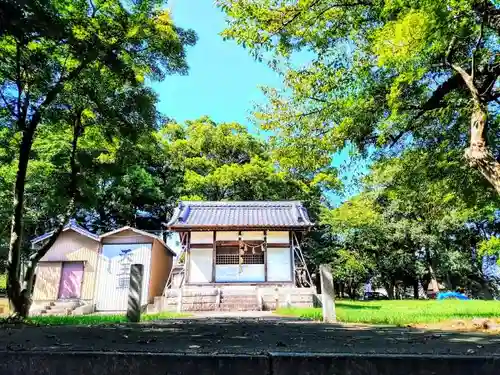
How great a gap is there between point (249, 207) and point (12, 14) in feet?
50.7

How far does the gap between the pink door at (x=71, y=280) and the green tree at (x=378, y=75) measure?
46.6ft

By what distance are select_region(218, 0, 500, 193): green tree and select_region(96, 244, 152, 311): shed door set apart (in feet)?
40.4

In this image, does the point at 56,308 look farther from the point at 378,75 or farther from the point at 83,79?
the point at 378,75

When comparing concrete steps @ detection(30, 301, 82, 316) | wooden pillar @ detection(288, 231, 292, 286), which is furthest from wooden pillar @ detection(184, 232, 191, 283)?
concrete steps @ detection(30, 301, 82, 316)

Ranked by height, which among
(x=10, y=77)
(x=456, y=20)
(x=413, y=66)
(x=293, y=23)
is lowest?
(x=413, y=66)

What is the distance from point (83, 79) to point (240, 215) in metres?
11.1

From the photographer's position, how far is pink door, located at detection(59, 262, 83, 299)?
17.7 m

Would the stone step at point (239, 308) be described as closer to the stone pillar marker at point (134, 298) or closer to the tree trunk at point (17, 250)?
the stone pillar marker at point (134, 298)

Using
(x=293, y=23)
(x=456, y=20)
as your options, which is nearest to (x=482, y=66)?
(x=456, y=20)

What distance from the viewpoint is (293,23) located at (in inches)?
255

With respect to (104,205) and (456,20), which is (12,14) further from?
(104,205)

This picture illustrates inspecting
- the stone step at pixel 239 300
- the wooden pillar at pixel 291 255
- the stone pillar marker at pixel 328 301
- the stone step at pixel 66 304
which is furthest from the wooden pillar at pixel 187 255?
the stone pillar marker at pixel 328 301

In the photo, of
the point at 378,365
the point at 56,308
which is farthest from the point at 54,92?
the point at 56,308

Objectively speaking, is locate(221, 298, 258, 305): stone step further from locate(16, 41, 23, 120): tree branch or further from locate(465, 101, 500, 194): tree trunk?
locate(465, 101, 500, 194): tree trunk
